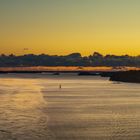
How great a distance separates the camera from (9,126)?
2328cm

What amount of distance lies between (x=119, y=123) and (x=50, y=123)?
3.57 metres

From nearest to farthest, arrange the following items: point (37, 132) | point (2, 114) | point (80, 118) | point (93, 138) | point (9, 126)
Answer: point (93, 138) → point (37, 132) → point (9, 126) → point (80, 118) → point (2, 114)

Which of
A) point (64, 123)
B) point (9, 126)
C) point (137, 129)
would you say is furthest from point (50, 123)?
A: point (137, 129)

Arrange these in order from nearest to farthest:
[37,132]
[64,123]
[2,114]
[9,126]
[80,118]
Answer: [37,132] < [9,126] < [64,123] < [80,118] < [2,114]

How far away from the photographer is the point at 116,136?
2023 cm

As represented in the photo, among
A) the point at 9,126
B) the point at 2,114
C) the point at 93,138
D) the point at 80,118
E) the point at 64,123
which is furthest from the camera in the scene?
the point at 2,114

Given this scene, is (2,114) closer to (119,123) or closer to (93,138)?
(119,123)

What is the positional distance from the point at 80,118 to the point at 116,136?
285 inches

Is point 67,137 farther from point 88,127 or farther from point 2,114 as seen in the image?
point 2,114

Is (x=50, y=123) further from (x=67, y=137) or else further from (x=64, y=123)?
(x=67, y=137)

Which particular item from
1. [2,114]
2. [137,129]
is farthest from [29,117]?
[137,129]

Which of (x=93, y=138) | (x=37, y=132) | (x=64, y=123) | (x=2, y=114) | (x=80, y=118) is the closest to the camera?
(x=93, y=138)

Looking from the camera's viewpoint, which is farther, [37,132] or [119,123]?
[119,123]

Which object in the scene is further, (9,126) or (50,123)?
(50,123)
